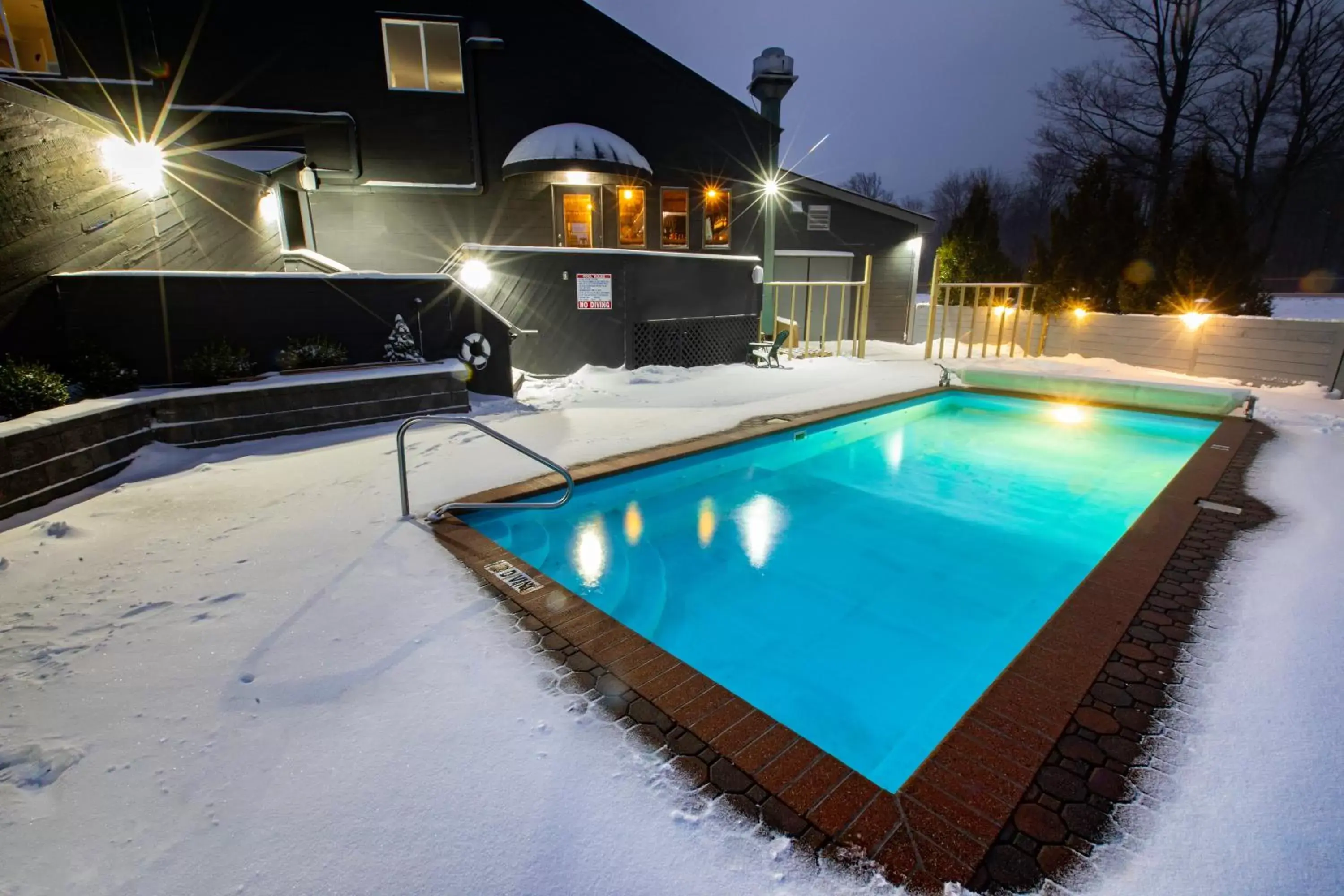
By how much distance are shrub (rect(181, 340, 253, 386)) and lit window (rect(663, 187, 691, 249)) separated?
9.58m

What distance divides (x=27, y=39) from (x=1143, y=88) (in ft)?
100

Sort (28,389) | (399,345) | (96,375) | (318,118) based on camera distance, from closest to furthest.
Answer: (28,389) < (96,375) < (399,345) < (318,118)

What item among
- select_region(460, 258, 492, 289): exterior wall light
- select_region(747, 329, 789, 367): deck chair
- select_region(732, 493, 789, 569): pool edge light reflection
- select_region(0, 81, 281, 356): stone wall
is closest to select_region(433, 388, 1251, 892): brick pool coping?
select_region(732, 493, 789, 569): pool edge light reflection

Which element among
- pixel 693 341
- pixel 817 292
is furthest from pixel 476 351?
pixel 817 292

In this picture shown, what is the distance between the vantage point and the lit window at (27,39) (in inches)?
451

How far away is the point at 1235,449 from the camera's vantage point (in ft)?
20.6

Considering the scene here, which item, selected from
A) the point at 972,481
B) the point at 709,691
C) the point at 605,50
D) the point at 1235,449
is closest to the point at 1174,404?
the point at 1235,449

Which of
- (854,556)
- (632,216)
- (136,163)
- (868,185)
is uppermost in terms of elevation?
(868,185)

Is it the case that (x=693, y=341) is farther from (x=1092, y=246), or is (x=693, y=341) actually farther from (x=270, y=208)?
(x=1092, y=246)

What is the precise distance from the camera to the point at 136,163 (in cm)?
726

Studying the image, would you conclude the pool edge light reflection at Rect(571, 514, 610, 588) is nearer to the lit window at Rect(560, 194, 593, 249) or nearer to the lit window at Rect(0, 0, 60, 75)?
the lit window at Rect(560, 194, 593, 249)

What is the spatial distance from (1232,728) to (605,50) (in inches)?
573

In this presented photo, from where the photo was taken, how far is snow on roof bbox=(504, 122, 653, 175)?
11.5 metres

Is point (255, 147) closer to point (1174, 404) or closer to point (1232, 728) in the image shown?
point (1232, 728)
